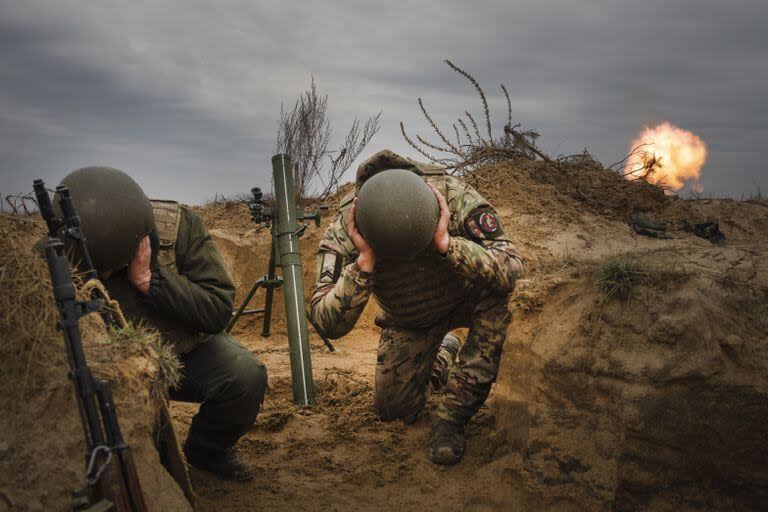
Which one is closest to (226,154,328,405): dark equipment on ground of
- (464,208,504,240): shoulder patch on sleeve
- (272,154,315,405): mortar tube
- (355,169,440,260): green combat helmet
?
(272,154,315,405): mortar tube

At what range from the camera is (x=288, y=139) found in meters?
11.5

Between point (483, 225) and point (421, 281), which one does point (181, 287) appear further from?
point (483, 225)

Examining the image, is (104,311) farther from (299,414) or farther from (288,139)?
(288,139)

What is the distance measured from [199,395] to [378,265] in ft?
3.93

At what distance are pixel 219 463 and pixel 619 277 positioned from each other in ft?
7.12

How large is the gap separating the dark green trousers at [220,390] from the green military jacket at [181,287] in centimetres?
9

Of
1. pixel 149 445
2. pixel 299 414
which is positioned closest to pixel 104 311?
pixel 149 445

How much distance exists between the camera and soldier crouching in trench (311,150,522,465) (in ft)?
11.1

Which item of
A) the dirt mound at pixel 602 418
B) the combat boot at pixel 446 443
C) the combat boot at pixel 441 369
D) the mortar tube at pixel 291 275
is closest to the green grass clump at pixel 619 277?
the dirt mound at pixel 602 418

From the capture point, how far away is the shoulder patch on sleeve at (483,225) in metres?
3.80

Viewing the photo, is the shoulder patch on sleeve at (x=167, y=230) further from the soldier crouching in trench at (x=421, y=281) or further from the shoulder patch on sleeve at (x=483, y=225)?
the shoulder patch on sleeve at (x=483, y=225)

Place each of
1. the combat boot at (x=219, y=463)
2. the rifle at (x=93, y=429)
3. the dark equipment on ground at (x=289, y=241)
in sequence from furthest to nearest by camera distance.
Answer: the dark equipment on ground at (x=289, y=241)
the combat boot at (x=219, y=463)
the rifle at (x=93, y=429)

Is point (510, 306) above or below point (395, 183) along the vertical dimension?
below

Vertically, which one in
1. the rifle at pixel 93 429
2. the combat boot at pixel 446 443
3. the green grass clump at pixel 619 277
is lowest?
the combat boot at pixel 446 443
